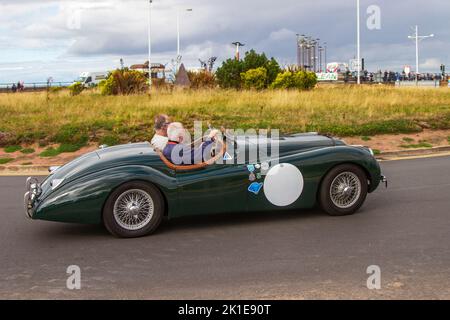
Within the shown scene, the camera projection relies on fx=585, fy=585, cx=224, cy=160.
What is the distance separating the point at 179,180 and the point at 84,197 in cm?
112

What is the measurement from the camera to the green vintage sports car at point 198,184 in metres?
6.75

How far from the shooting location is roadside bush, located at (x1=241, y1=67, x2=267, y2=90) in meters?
33.3

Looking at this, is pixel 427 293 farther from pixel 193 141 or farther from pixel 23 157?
pixel 23 157

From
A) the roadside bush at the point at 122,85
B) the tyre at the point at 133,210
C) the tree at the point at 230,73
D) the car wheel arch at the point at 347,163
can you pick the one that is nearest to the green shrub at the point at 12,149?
the tyre at the point at 133,210

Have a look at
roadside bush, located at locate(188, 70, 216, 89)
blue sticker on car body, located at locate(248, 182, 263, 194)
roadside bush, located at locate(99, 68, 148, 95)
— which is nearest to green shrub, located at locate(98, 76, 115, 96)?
roadside bush, located at locate(99, 68, 148, 95)

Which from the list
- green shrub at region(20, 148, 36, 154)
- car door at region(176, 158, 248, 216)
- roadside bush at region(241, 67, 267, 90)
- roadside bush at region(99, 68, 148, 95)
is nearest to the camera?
car door at region(176, 158, 248, 216)

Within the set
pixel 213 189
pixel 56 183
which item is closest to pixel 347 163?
pixel 213 189

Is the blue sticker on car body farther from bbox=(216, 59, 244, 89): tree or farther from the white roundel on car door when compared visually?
bbox=(216, 59, 244, 89): tree

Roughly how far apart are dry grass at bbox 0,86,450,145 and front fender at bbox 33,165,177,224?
9.64 meters

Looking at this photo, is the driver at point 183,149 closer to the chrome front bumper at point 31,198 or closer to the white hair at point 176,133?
the white hair at point 176,133

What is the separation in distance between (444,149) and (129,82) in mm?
19050

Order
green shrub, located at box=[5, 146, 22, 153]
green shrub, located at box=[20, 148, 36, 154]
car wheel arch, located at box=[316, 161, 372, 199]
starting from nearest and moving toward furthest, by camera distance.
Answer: car wheel arch, located at box=[316, 161, 372, 199] → green shrub, located at box=[20, 148, 36, 154] → green shrub, located at box=[5, 146, 22, 153]

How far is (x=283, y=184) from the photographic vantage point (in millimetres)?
7309
